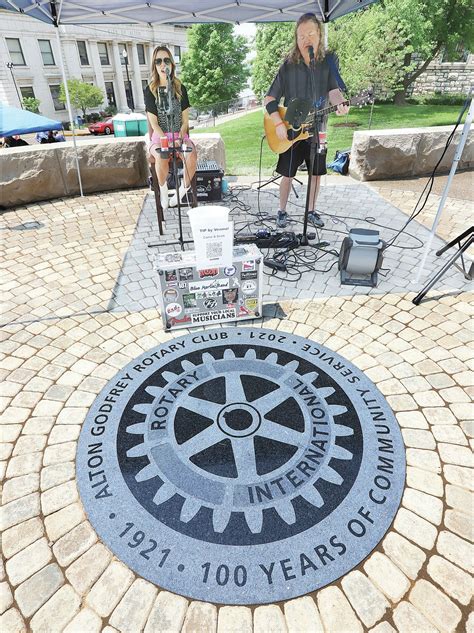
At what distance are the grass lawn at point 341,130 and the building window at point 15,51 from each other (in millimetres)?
30381

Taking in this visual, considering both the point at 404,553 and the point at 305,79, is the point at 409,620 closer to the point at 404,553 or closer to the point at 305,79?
the point at 404,553

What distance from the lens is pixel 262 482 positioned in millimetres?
2393

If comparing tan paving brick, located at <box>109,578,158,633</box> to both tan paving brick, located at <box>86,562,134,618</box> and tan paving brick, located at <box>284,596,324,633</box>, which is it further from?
tan paving brick, located at <box>284,596,324,633</box>

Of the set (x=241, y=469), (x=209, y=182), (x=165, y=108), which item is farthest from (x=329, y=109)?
(x=241, y=469)

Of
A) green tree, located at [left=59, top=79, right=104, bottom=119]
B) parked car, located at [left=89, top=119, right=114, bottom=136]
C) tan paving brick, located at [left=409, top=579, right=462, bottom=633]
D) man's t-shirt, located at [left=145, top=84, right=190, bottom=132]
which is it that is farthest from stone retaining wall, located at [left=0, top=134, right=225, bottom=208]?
green tree, located at [left=59, top=79, right=104, bottom=119]

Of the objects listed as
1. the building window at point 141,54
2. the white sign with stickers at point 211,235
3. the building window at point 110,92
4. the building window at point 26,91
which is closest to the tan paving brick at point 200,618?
the white sign with stickers at point 211,235

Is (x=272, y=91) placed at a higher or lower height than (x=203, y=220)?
higher

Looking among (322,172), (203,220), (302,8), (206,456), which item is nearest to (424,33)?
(302,8)

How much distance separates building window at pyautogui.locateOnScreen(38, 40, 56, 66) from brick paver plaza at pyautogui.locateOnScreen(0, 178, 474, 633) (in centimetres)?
4363

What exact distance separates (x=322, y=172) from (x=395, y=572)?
482cm

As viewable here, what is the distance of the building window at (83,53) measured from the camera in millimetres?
41162

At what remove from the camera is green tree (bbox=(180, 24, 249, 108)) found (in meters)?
35.6

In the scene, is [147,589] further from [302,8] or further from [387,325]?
[302,8]

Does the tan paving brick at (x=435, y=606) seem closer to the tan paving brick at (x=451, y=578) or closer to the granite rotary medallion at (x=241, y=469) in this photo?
the tan paving brick at (x=451, y=578)
